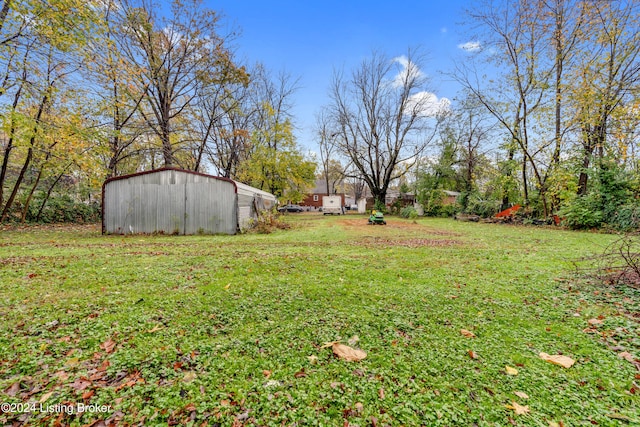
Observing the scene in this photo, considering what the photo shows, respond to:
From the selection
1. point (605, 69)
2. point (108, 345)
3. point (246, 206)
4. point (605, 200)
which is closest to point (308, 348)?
point (108, 345)

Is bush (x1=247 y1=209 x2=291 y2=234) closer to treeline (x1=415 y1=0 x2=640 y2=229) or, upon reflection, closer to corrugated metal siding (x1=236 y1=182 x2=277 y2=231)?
corrugated metal siding (x1=236 y1=182 x2=277 y2=231)

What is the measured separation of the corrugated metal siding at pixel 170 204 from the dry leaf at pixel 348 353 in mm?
9425

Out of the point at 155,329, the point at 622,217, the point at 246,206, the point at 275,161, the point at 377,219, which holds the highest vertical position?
the point at 275,161

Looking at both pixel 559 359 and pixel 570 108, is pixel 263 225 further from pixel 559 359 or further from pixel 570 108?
pixel 570 108

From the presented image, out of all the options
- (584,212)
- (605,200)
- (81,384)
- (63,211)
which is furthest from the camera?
(63,211)

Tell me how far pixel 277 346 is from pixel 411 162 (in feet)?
92.0

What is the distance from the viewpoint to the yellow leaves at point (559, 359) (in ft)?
6.91

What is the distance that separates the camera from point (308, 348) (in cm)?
231

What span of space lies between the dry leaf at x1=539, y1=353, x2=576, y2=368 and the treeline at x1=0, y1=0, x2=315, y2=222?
1204 cm

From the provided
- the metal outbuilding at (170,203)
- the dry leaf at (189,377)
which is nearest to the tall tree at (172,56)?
the metal outbuilding at (170,203)

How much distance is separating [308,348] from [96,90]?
14809mm

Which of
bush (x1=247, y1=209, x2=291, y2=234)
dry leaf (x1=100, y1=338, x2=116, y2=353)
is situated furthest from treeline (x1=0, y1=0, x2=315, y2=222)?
dry leaf (x1=100, y1=338, x2=116, y2=353)

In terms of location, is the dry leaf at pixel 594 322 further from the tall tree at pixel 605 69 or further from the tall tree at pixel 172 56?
the tall tree at pixel 172 56

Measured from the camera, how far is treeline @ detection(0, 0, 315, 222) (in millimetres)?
7605
